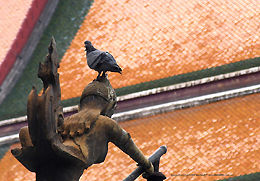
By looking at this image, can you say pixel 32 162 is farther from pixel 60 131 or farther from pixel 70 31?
pixel 70 31

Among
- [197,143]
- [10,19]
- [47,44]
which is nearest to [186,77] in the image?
[197,143]

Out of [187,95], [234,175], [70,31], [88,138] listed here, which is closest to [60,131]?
[88,138]

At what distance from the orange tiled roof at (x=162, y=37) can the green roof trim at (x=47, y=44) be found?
0.13 m

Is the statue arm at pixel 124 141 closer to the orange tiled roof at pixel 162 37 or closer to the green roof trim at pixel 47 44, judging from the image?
the orange tiled roof at pixel 162 37

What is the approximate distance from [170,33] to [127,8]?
779 mm

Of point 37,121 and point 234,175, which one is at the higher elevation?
point 37,121

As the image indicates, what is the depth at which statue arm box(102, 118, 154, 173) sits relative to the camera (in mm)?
4367

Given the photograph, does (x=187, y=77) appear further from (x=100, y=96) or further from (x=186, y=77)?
(x=100, y=96)

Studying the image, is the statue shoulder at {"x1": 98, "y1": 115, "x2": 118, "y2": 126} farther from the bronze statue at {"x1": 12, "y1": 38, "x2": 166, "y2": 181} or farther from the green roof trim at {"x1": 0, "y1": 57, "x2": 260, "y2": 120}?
the green roof trim at {"x1": 0, "y1": 57, "x2": 260, "y2": 120}

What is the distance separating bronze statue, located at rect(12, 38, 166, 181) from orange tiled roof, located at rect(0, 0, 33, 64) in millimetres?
5776

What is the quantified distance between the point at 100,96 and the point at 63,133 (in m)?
0.35

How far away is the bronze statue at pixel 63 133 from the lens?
3.97 metres

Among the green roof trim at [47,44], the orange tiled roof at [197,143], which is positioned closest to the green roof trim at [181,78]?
the orange tiled roof at [197,143]

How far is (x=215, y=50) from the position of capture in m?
9.69
